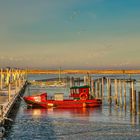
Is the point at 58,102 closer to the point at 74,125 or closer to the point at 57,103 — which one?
the point at 57,103

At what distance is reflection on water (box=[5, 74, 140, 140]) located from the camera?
34906mm

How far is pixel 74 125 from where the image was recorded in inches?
1604

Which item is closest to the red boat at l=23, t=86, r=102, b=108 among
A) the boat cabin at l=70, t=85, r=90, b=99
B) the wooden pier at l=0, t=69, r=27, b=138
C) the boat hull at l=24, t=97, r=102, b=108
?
the boat hull at l=24, t=97, r=102, b=108

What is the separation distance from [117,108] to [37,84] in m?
93.6

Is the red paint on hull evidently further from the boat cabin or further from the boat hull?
the boat cabin

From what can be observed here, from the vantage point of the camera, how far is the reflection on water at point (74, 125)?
3491cm

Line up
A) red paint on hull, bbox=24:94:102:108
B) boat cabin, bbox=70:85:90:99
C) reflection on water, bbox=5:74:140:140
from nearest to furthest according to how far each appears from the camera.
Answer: reflection on water, bbox=5:74:140:140, red paint on hull, bbox=24:94:102:108, boat cabin, bbox=70:85:90:99

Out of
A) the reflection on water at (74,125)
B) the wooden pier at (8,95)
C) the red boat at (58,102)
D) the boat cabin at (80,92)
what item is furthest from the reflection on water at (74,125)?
the boat cabin at (80,92)

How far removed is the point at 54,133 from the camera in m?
36.5

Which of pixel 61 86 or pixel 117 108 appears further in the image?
pixel 61 86

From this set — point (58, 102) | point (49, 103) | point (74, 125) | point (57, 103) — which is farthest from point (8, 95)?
point (74, 125)

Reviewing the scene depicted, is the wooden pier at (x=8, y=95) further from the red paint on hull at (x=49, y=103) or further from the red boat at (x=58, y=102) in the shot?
the red boat at (x=58, y=102)

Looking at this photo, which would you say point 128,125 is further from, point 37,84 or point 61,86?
point 37,84

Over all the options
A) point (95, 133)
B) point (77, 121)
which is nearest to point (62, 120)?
point (77, 121)
